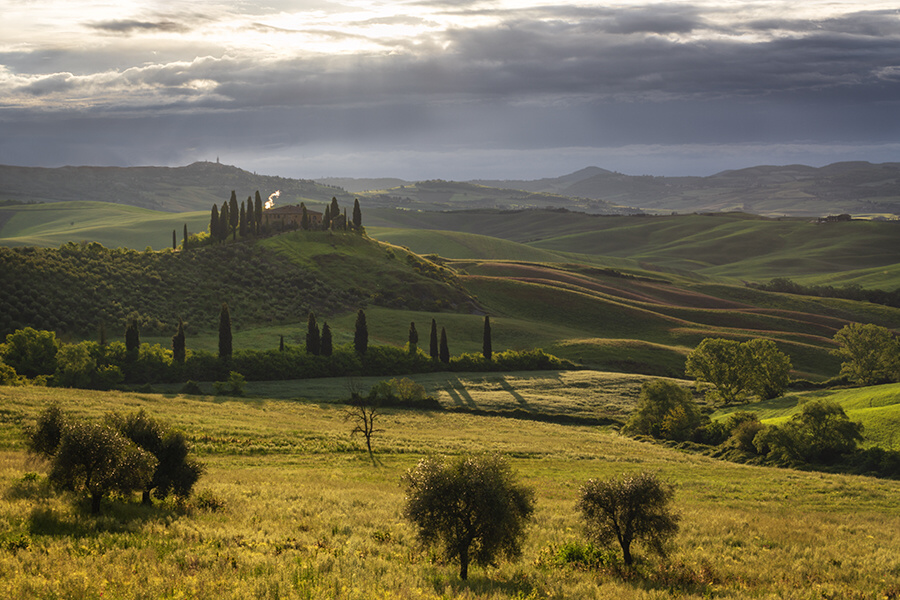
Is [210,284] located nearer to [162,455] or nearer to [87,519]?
[162,455]

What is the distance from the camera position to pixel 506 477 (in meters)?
20.9

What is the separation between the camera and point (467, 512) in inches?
787

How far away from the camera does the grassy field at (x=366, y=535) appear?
627 inches

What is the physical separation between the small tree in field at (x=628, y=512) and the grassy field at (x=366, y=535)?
1.05 m

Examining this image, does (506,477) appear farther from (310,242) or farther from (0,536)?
(310,242)

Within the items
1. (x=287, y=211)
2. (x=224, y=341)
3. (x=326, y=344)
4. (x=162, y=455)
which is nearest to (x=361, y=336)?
(x=326, y=344)

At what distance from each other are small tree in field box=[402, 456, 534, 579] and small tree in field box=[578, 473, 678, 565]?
3.61 m

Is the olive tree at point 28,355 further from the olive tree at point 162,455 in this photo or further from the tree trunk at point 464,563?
the tree trunk at point 464,563

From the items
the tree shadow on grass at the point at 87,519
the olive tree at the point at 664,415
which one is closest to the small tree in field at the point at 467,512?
the tree shadow on grass at the point at 87,519

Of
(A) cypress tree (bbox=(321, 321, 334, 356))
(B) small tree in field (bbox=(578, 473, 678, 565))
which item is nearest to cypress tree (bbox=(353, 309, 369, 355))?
(A) cypress tree (bbox=(321, 321, 334, 356))

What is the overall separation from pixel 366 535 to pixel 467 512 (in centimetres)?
508

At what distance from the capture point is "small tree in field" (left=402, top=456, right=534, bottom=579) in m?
19.9

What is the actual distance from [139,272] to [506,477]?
370 feet

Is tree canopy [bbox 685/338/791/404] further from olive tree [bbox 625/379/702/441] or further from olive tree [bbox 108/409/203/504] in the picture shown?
olive tree [bbox 108/409/203/504]
